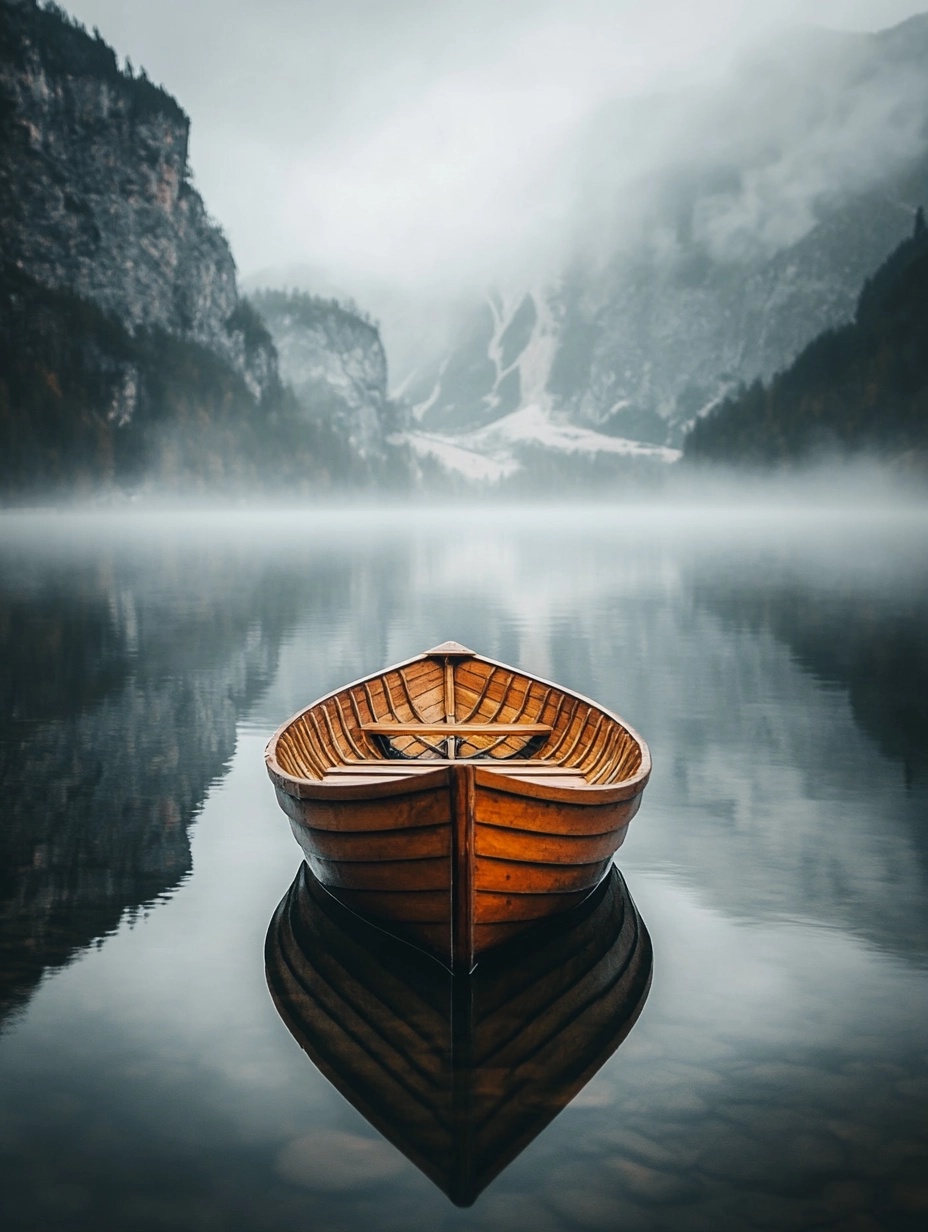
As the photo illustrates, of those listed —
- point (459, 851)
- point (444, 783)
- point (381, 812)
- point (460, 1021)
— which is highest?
point (444, 783)

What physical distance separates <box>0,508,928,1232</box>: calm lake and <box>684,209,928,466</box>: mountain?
371 ft

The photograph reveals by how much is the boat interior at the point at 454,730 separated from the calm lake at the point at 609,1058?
1140mm

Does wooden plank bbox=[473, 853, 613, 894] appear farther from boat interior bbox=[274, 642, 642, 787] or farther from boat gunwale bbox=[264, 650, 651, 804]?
boat interior bbox=[274, 642, 642, 787]

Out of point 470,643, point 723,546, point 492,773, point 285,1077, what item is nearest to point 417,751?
point 492,773

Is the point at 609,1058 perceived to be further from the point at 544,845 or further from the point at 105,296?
the point at 105,296

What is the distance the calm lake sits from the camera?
4984mm

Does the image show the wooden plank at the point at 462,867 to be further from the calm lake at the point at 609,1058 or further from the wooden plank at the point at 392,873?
the calm lake at the point at 609,1058

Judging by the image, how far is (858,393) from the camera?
137125 millimetres

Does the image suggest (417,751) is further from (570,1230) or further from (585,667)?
(585,667)

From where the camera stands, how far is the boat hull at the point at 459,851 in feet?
22.3

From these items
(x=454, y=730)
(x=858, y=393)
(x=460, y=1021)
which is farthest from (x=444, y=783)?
(x=858, y=393)

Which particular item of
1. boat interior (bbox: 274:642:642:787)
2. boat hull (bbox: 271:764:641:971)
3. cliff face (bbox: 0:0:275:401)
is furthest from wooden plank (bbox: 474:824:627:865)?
cliff face (bbox: 0:0:275:401)

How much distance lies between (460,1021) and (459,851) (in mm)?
1061

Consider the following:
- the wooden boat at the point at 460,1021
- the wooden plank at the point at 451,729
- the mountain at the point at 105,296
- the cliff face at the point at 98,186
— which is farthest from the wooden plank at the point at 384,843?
the cliff face at the point at 98,186
